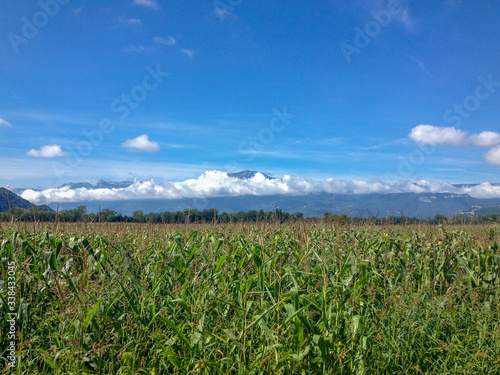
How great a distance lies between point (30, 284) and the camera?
Result: 614 cm

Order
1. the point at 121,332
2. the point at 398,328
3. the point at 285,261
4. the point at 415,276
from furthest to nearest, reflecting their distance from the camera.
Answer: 1. the point at 415,276
2. the point at 285,261
3. the point at 398,328
4. the point at 121,332

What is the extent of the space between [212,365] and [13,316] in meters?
3.77

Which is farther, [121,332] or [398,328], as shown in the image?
[398,328]

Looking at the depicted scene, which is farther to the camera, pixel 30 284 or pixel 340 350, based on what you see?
pixel 30 284

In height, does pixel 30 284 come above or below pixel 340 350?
above

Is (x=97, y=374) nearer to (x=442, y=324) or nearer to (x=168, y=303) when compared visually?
(x=168, y=303)

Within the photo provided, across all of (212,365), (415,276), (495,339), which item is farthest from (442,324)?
(212,365)

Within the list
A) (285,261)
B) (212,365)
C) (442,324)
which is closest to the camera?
(212,365)

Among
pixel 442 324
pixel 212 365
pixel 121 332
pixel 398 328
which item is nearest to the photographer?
→ pixel 212 365

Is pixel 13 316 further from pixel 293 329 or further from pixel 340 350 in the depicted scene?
pixel 340 350

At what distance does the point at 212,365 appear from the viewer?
13.9ft

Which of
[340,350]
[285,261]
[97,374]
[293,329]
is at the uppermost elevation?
[285,261]

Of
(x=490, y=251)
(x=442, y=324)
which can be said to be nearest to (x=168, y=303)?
(x=442, y=324)

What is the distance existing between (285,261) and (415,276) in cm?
408
